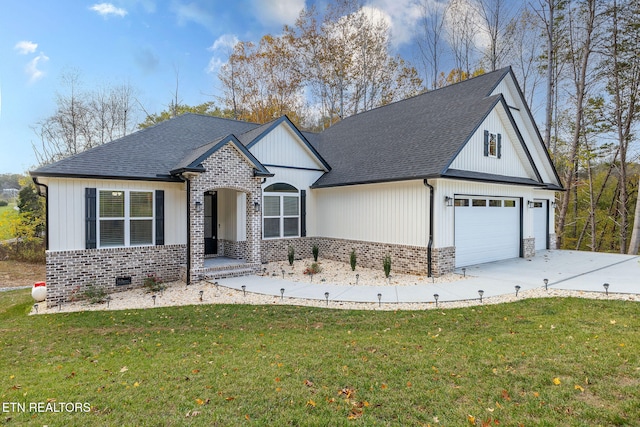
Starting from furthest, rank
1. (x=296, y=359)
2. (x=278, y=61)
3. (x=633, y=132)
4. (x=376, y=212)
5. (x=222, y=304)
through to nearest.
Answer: (x=278, y=61)
(x=633, y=132)
(x=376, y=212)
(x=222, y=304)
(x=296, y=359)

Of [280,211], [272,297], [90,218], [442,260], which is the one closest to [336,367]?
[272,297]

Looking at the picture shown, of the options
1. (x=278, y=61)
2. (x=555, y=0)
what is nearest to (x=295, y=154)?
(x=278, y=61)

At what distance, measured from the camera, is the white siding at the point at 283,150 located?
13191 millimetres

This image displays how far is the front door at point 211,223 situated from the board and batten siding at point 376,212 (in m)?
4.32

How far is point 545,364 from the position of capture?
429cm

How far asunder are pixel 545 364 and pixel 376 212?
26.6ft

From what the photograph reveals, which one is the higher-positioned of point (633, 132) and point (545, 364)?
point (633, 132)

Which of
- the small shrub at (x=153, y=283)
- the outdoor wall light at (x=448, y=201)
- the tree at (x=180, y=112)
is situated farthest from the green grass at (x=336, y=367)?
the tree at (x=180, y=112)

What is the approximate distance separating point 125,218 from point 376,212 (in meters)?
8.16

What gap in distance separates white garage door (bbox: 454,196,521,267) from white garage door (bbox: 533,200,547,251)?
136 inches

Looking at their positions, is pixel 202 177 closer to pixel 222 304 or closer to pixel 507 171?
pixel 222 304

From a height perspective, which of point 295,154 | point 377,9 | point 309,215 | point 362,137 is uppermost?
point 377,9

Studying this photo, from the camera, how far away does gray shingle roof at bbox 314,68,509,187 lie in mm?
10883

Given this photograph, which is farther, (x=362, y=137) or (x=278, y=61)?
(x=278, y=61)
